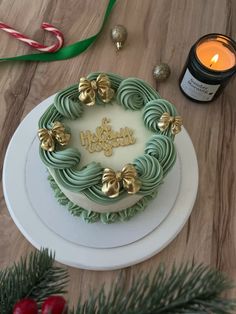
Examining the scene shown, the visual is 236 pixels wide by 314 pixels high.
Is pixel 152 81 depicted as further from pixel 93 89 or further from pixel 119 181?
pixel 119 181

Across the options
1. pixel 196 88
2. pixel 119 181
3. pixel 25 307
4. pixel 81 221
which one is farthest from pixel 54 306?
pixel 196 88

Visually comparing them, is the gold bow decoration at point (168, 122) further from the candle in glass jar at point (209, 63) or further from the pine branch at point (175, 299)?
the pine branch at point (175, 299)

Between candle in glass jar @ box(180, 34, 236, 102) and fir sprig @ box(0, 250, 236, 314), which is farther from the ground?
candle in glass jar @ box(180, 34, 236, 102)

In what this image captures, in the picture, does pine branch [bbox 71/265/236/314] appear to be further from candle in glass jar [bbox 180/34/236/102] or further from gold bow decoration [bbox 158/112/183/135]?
candle in glass jar [bbox 180/34/236/102]

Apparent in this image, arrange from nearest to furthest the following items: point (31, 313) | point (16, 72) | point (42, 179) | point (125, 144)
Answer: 1. point (31, 313)
2. point (125, 144)
3. point (42, 179)
4. point (16, 72)

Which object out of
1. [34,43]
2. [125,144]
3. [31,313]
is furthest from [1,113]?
[31,313]

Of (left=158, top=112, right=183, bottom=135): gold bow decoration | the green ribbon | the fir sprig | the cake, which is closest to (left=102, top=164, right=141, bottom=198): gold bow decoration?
the cake

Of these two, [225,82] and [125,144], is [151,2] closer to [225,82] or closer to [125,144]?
[225,82]
